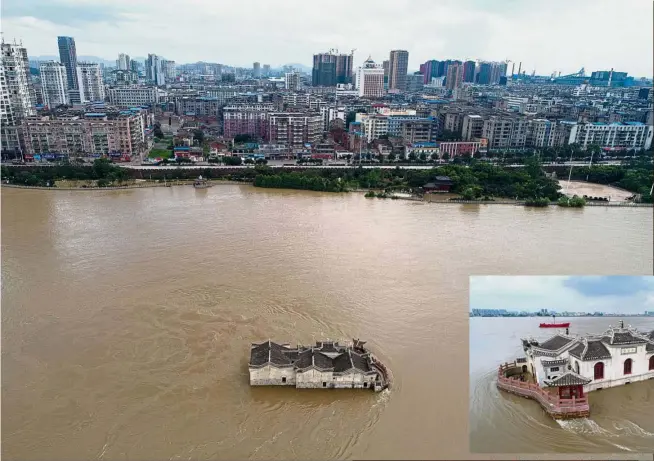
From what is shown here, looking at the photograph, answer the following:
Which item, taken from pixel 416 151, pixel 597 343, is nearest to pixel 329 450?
pixel 597 343

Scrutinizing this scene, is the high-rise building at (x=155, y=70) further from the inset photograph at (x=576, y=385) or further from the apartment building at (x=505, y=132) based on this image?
the inset photograph at (x=576, y=385)

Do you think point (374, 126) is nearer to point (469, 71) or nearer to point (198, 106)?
point (198, 106)

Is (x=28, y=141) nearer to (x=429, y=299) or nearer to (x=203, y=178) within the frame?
(x=203, y=178)

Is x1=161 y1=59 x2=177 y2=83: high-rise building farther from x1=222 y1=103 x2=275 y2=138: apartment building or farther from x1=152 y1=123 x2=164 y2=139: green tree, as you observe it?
x1=222 y1=103 x2=275 y2=138: apartment building

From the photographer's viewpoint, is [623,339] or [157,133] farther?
A: [157,133]

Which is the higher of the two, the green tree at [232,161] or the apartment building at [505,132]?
the apartment building at [505,132]

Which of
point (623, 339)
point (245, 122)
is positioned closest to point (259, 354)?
point (623, 339)

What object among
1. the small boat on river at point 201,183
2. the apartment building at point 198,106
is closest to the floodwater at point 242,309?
the small boat on river at point 201,183
